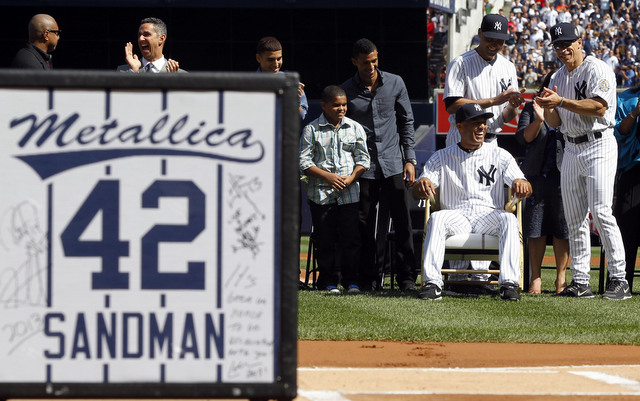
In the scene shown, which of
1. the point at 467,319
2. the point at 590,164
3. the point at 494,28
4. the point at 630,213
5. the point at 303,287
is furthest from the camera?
the point at 303,287

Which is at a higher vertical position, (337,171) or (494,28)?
(494,28)

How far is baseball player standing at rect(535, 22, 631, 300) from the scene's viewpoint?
8.77 metres

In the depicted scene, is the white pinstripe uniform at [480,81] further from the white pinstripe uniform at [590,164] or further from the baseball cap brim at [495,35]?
the white pinstripe uniform at [590,164]

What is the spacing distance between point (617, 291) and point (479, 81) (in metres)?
2.05

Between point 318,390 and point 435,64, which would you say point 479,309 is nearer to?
point 318,390

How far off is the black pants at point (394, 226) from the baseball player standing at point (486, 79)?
0.68m

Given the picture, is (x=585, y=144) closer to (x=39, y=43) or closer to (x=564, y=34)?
(x=564, y=34)

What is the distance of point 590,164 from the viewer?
8.87m

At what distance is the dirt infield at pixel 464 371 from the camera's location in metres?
4.57

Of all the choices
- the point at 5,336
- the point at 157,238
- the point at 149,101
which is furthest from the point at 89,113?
the point at 5,336

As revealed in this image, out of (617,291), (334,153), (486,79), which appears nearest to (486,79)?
(486,79)

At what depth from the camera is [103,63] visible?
1021 inches

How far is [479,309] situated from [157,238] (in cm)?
535

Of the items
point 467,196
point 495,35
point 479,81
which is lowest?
point 467,196
